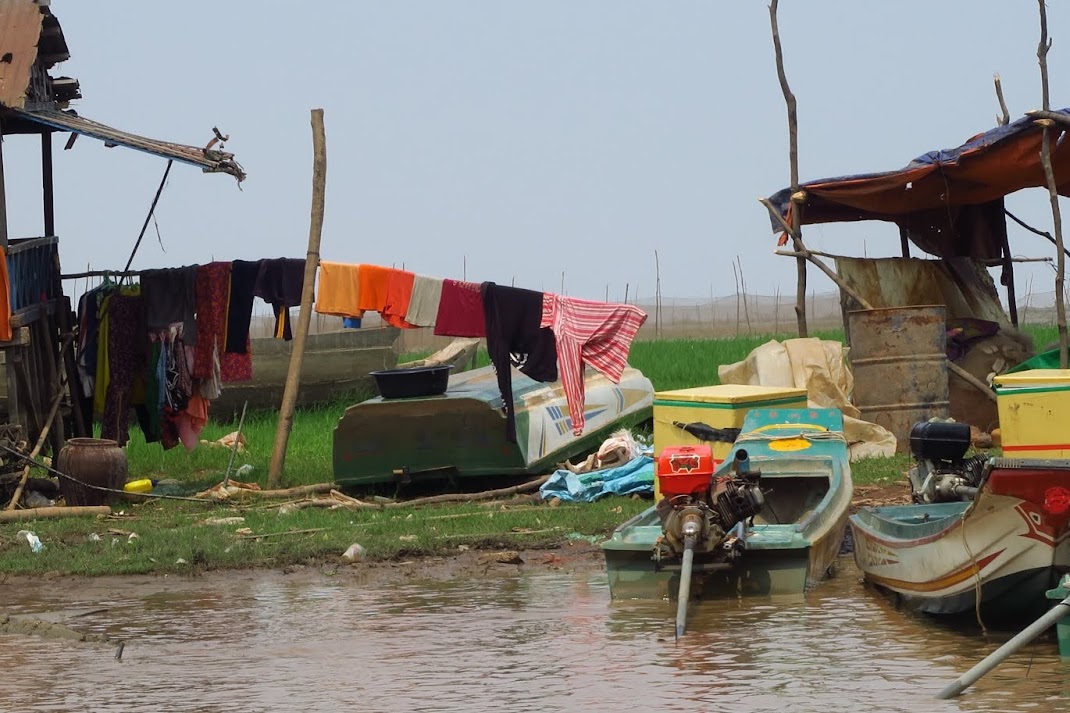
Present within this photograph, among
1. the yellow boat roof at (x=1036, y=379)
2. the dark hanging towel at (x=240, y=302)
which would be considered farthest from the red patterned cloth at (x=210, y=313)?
the yellow boat roof at (x=1036, y=379)

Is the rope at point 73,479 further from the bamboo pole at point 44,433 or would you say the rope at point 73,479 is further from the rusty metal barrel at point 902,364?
the rusty metal barrel at point 902,364

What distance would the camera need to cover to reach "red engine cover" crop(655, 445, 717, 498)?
8211 mm

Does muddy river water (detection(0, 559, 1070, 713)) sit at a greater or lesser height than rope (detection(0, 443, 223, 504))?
lesser

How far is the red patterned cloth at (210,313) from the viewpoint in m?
14.6

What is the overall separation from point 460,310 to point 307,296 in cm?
145

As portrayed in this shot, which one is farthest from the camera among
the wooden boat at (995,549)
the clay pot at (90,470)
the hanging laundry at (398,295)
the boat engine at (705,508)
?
the hanging laundry at (398,295)

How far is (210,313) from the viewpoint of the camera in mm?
14609

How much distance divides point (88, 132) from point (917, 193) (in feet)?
26.6

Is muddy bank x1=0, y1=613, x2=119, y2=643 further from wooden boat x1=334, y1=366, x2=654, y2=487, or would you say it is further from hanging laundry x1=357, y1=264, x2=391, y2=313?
hanging laundry x1=357, y1=264, x2=391, y2=313

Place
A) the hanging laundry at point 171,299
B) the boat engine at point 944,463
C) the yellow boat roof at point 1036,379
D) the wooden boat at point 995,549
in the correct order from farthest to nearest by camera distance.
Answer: the hanging laundry at point 171,299 → the boat engine at point 944,463 → the yellow boat roof at point 1036,379 → the wooden boat at point 995,549

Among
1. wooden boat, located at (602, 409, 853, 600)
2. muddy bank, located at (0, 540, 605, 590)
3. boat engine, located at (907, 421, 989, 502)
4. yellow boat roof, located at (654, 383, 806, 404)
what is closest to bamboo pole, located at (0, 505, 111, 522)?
muddy bank, located at (0, 540, 605, 590)

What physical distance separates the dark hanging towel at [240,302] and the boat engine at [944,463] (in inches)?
304

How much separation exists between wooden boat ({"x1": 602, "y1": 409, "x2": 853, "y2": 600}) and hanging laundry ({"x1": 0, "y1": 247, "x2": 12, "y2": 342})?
6.69 metres

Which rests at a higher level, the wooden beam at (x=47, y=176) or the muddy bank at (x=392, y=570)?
the wooden beam at (x=47, y=176)
